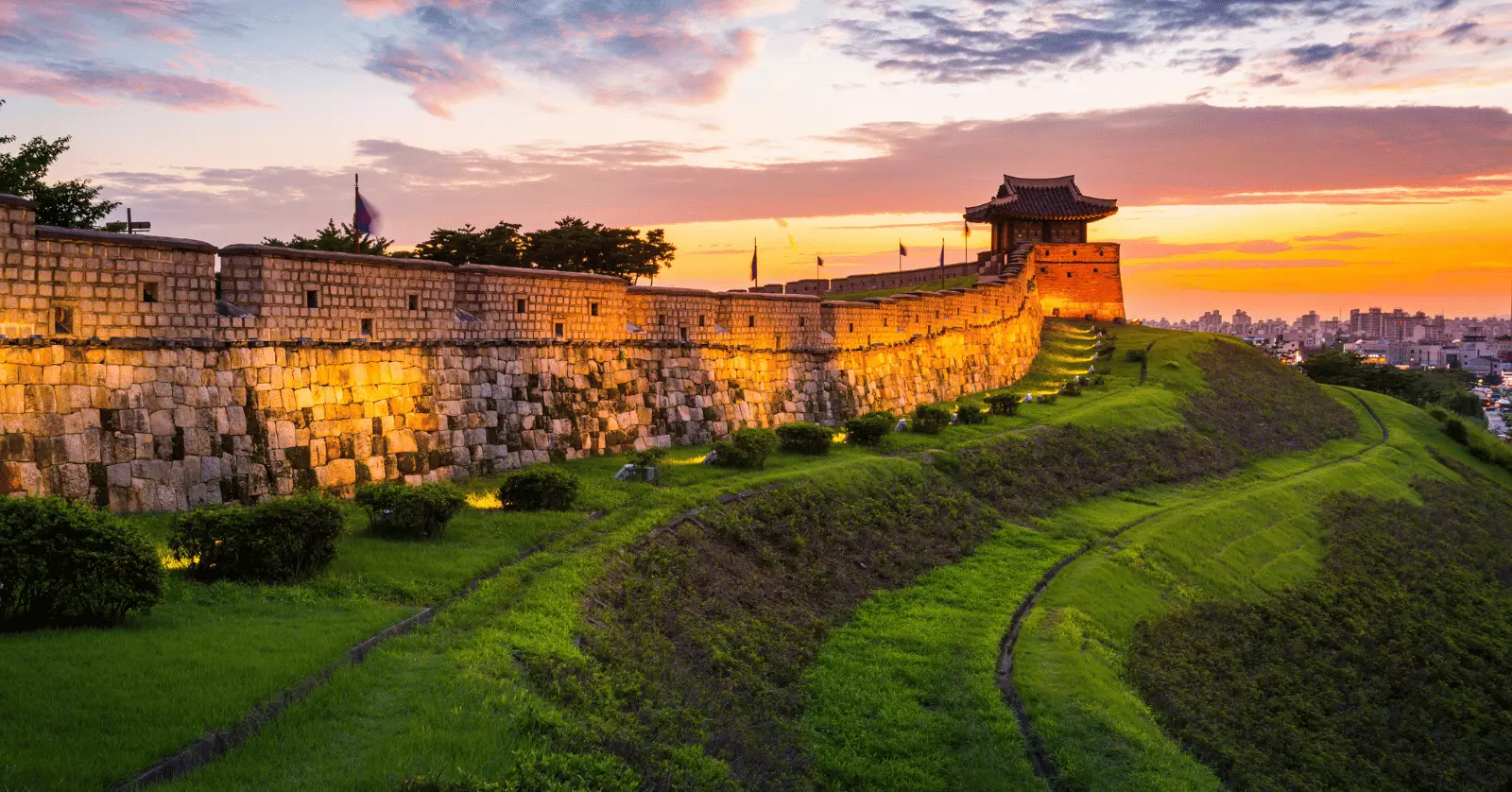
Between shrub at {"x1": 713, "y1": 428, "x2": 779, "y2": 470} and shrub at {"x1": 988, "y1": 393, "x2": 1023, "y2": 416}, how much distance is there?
1533 cm

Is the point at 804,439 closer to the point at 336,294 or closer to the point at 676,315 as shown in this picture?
the point at 676,315

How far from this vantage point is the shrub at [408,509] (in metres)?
16.1

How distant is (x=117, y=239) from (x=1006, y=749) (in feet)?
47.0

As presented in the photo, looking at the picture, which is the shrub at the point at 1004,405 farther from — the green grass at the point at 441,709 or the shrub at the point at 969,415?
the green grass at the point at 441,709

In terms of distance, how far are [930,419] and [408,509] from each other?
1961cm

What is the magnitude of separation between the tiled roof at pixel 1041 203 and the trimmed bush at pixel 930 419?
117 feet

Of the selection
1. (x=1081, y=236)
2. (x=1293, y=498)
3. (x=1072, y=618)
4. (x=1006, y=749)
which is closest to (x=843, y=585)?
(x=1072, y=618)

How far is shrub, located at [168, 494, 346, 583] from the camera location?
1295cm

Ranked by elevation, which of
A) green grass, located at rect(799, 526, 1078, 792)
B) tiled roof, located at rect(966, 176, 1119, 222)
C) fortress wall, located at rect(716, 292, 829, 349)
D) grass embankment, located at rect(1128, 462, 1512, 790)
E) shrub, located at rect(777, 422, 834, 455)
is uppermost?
tiled roof, located at rect(966, 176, 1119, 222)

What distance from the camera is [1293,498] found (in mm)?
34969

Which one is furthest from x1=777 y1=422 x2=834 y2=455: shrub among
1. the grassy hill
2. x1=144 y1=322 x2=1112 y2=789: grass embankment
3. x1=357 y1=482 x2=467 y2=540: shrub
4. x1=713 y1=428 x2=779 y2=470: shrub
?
x1=357 y1=482 x2=467 y2=540: shrub

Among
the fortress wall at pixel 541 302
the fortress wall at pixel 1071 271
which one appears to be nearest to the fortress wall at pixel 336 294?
the fortress wall at pixel 541 302

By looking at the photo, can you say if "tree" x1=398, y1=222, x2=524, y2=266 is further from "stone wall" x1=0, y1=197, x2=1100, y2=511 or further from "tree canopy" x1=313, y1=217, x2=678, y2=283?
"stone wall" x1=0, y1=197, x2=1100, y2=511

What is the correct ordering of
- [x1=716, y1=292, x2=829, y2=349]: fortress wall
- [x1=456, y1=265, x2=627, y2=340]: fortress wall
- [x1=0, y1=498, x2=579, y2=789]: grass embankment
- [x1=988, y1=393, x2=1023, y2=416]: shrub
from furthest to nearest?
[x1=988, y1=393, x2=1023, y2=416]: shrub
[x1=716, y1=292, x2=829, y2=349]: fortress wall
[x1=456, y1=265, x2=627, y2=340]: fortress wall
[x1=0, y1=498, x2=579, y2=789]: grass embankment
